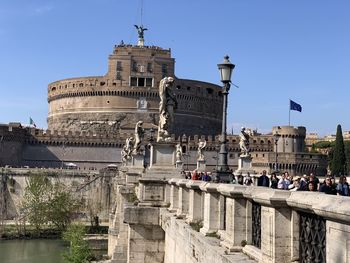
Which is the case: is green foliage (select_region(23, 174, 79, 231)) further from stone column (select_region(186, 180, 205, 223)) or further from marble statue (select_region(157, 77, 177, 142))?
stone column (select_region(186, 180, 205, 223))

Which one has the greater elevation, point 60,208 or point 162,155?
point 162,155

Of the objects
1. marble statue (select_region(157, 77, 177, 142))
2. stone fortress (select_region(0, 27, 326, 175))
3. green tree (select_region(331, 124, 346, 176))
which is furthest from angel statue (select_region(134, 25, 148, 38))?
marble statue (select_region(157, 77, 177, 142))

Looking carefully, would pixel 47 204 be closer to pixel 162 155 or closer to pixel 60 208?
pixel 60 208

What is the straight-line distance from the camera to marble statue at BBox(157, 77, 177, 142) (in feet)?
39.1

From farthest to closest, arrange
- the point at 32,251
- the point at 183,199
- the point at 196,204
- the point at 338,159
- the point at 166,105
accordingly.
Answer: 1. the point at 338,159
2. the point at 32,251
3. the point at 166,105
4. the point at 183,199
5. the point at 196,204

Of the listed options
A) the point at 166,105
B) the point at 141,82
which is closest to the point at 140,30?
the point at 141,82

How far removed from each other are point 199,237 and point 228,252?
1169mm

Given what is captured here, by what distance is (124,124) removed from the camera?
72.6 meters

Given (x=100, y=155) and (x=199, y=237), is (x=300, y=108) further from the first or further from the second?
(x=199, y=237)

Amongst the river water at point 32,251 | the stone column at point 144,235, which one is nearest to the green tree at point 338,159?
the river water at point 32,251

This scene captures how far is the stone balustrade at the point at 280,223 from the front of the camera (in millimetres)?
3352

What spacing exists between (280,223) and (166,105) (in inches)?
311

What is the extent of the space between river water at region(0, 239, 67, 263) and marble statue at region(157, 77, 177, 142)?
73.2 ft

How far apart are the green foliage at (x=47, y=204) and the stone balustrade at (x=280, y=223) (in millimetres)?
37331
